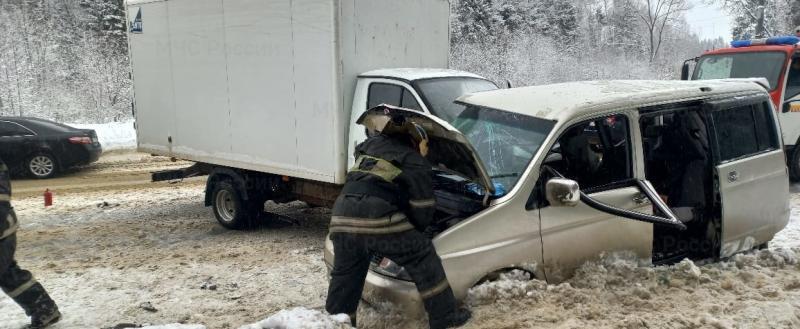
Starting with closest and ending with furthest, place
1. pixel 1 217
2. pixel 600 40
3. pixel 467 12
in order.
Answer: pixel 1 217, pixel 467 12, pixel 600 40

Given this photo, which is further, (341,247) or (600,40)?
(600,40)

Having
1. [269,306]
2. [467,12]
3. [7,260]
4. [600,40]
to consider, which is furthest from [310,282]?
[600,40]

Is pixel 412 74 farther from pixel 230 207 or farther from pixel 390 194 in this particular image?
pixel 390 194

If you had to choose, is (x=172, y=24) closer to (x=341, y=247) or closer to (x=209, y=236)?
(x=209, y=236)

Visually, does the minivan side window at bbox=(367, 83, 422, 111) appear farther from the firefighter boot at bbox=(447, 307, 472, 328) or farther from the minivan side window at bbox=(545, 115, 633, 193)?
the firefighter boot at bbox=(447, 307, 472, 328)

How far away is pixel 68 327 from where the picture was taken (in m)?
4.93

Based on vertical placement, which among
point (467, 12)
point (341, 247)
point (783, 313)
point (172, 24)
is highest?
point (467, 12)

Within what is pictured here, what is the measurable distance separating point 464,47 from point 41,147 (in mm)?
26244

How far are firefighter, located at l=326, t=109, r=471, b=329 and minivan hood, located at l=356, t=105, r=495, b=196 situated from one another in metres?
0.09

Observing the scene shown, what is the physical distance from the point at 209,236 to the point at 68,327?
2982 mm

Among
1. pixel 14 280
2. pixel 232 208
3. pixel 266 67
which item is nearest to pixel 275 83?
pixel 266 67

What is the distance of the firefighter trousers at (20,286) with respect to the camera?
4633 millimetres

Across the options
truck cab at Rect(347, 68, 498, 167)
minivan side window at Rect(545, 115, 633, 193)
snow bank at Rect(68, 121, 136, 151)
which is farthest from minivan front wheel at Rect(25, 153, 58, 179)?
minivan side window at Rect(545, 115, 633, 193)

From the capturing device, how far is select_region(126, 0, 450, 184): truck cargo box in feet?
22.2
